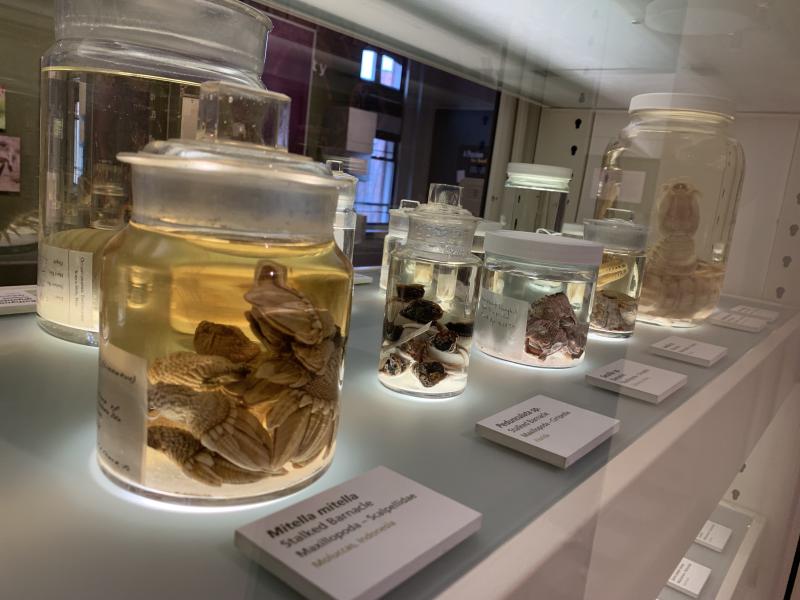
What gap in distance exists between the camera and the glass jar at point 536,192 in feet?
3.12

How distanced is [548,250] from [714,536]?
0.79 m

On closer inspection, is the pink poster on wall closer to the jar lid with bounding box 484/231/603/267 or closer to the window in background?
the window in background

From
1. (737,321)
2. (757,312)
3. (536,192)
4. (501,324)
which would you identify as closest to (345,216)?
(501,324)

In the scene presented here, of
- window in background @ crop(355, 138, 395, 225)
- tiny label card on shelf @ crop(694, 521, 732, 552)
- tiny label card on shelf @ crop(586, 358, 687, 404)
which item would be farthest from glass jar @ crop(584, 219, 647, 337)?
tiny label card on shelf @ crop(694, 521, 732, 552)

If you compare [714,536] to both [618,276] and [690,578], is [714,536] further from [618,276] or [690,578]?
[618,276]

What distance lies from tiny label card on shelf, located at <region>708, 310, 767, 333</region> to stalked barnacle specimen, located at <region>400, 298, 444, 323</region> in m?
0.56

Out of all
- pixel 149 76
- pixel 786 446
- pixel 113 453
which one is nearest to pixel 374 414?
pixel 113 453

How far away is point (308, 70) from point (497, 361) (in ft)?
1.72

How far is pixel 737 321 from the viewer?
2.81ft

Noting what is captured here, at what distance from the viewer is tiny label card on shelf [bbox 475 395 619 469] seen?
367 millimetres

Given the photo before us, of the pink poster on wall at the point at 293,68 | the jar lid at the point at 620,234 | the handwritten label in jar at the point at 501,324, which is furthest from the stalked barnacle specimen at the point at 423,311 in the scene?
the pink poster on wall at the point at 293,68

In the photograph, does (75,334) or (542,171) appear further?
(542,171)

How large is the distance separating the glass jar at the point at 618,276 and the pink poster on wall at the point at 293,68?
40cm

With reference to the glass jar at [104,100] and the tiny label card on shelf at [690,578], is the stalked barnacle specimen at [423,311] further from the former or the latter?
the tiny label card on shelf at [690,578]
